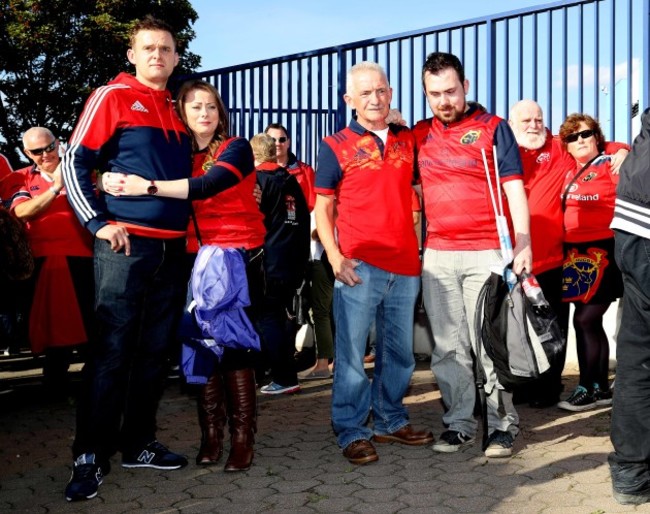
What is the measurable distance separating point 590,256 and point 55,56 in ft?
64.3

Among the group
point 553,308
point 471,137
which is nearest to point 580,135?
point 553,308

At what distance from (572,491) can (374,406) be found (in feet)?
4.43

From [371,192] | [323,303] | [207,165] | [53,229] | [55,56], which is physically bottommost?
[323,303]

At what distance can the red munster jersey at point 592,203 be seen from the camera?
5.82m

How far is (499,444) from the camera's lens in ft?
14.6

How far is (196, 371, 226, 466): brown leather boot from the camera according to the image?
4465 mm

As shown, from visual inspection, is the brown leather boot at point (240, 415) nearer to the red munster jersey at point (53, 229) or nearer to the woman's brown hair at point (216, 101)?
the woman's brown hair at point (216, 101)

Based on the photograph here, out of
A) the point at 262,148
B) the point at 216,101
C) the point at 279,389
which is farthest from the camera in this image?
the point at 279,389

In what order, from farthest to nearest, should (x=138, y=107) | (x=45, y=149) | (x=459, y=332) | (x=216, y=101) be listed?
(x=45, y=149)
(x=459, y=332)
(x=216, y=101)
(x=138, y=107)

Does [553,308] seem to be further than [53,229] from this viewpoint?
No

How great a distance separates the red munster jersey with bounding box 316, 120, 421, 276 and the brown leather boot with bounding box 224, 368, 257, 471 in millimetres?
891

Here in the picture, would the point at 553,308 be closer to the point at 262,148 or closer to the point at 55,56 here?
the point at 262,148

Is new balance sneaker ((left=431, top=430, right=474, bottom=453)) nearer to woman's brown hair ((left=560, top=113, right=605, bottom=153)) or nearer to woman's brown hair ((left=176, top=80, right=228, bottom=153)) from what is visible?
woman's brown hair ((left=176, top=80, right=228, bottom=153))

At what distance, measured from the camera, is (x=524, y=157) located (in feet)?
18.8
